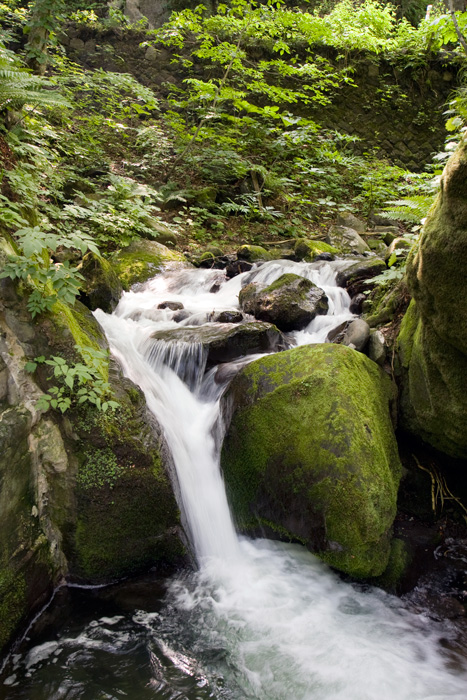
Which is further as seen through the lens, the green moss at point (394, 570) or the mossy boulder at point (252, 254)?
the mossy boulder at point (252, 254)

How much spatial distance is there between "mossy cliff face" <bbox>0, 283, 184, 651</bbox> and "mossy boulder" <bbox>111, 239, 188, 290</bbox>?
3961 mm

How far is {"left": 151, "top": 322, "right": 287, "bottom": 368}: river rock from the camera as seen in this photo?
4.46m

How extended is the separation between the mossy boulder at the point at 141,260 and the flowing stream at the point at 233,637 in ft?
11.4

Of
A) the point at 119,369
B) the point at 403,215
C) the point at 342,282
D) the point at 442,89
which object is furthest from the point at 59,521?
the point at 442,89

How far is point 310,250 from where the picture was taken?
8.16 m

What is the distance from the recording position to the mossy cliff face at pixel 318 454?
2.86m

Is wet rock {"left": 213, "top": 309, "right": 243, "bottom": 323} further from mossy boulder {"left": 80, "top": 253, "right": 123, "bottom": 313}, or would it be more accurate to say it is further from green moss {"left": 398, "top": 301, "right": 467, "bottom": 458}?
green moss {"left": 398, "top": 301, "right": 467, "bottom": 458}

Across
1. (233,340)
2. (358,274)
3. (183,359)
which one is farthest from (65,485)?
(358,274)

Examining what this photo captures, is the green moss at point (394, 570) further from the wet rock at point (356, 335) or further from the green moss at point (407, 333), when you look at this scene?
the wet rock at point (356, 335)

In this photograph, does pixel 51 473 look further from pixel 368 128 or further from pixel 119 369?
pixel 368 128

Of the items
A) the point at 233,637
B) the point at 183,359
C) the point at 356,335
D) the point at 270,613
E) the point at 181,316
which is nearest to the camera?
the point at 233,637

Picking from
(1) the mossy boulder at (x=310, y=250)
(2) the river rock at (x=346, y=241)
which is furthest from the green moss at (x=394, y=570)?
(2) the river rock at (x=346, y=241)

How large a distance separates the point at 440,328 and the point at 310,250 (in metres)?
5.52

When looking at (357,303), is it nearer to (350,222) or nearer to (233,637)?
(233,637)
